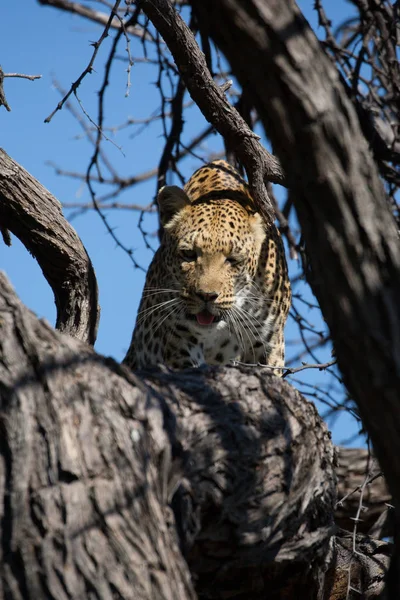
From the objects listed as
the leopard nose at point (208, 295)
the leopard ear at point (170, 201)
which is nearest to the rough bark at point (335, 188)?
the leopard nose at point (208, 295)

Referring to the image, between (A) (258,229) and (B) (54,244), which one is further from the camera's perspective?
(A) (258,229)

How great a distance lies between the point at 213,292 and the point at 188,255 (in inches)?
18.2

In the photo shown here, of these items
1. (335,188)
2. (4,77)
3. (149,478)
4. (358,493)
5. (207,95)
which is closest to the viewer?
(335,188)

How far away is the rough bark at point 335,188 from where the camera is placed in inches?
99.8

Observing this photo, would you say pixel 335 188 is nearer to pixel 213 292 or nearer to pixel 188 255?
pixel 213 292

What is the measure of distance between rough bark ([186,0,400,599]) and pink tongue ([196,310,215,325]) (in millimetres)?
3894

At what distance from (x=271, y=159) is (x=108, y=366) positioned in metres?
3.22

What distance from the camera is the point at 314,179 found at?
257 cm

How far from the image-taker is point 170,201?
6871mm

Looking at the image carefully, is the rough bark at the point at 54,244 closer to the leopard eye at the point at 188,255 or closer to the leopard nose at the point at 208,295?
the leopard nose at the point at 208,295

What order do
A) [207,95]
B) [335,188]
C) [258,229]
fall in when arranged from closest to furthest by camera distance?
1. [335,188]
2. [207,95]
3. [258,229]

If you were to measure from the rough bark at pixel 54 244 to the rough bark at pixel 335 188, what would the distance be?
2.92m

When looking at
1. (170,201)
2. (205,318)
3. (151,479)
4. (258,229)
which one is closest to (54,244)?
(205,318)

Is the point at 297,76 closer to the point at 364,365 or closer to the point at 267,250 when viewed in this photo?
the point at 364,365
